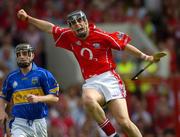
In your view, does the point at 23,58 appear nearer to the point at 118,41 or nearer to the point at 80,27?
the point at 80,27

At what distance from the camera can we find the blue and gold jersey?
1271 centimetres

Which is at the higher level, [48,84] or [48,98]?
[48,84]

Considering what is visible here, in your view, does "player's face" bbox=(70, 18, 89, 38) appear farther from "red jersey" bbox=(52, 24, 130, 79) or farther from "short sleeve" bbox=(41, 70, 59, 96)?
"short sleeve" bbox=(41, 70, 59, 96)

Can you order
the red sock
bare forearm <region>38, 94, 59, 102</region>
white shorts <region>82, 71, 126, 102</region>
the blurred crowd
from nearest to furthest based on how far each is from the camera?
bare forearm <region>38, 94, 59, 102</region>, the red sock, white shorts <region>82, 71, 126, 102</region>, the blurred crowd

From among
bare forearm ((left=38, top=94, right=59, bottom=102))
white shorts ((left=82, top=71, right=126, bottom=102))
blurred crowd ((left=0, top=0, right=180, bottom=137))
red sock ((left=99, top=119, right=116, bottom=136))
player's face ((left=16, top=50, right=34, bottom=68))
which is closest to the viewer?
bare forearm ((left=38, top=94, right=59, bottom=102))

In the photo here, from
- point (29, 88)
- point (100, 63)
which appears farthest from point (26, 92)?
point (100, 63)

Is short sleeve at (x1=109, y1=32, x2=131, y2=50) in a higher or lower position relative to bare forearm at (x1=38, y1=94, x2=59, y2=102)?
higher

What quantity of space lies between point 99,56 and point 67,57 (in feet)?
22.7

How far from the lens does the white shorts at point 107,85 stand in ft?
42.9

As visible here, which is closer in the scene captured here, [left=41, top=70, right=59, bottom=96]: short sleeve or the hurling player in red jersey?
[left=41, top=70, right=59, bottom=96]: short sleeve

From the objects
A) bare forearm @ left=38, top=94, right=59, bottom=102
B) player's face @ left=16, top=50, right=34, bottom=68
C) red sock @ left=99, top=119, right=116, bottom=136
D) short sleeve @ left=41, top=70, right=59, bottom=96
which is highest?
player's face @ left=16, top=50, right=34, bottom=68

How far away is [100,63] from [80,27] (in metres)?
0.56

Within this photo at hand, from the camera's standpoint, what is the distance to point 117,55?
20.2m

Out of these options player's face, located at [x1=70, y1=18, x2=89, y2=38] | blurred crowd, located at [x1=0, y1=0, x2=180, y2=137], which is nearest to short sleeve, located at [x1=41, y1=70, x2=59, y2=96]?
player's face, located at [x1=70, y1=18, x2=89, y2=38]
